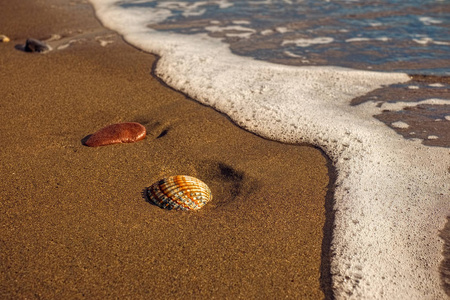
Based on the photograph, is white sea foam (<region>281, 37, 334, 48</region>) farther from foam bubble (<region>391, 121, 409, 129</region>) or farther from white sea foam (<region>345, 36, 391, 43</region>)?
foam bubble (<region>391, 121, 409, 129</region>)

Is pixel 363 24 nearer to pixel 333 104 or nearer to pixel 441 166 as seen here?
pixel 333 104

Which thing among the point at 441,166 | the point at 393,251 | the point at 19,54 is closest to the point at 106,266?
the point at 393,251

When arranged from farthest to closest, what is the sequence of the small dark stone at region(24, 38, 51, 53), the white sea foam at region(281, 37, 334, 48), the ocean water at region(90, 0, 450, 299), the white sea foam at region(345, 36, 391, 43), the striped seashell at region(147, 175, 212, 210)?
the white sea foam at region(345, 36, 391, 43), the white sea foam at region(281, 37, 334, 48), the small dark stone at region(24, 38, 51, 53), the striped seashell at region(147, 175, 212, 210), the ocean water at region(90, 0, 450, 299)

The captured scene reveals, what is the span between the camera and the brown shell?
3.52m

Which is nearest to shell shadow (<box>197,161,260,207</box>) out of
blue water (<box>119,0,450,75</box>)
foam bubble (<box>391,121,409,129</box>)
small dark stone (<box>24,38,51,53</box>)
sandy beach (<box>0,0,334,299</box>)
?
sandy beach (<box>0,0,334,299</box>)

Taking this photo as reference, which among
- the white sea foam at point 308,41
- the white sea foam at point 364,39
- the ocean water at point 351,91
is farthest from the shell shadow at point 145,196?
the white sea foam at point 364,39

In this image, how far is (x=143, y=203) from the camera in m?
2.92

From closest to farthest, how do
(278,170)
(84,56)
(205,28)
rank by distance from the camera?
(278,170) < (84,56) < (205,28)

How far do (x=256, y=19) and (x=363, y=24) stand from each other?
5.36ft

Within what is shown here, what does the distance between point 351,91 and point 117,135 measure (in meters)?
2.48

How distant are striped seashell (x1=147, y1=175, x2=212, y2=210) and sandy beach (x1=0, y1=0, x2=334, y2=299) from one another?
0.06 meters

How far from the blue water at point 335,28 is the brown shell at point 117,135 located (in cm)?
239

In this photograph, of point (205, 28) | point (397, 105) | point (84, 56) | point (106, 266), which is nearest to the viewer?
point (106, 266)

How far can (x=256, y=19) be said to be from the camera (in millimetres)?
7008
